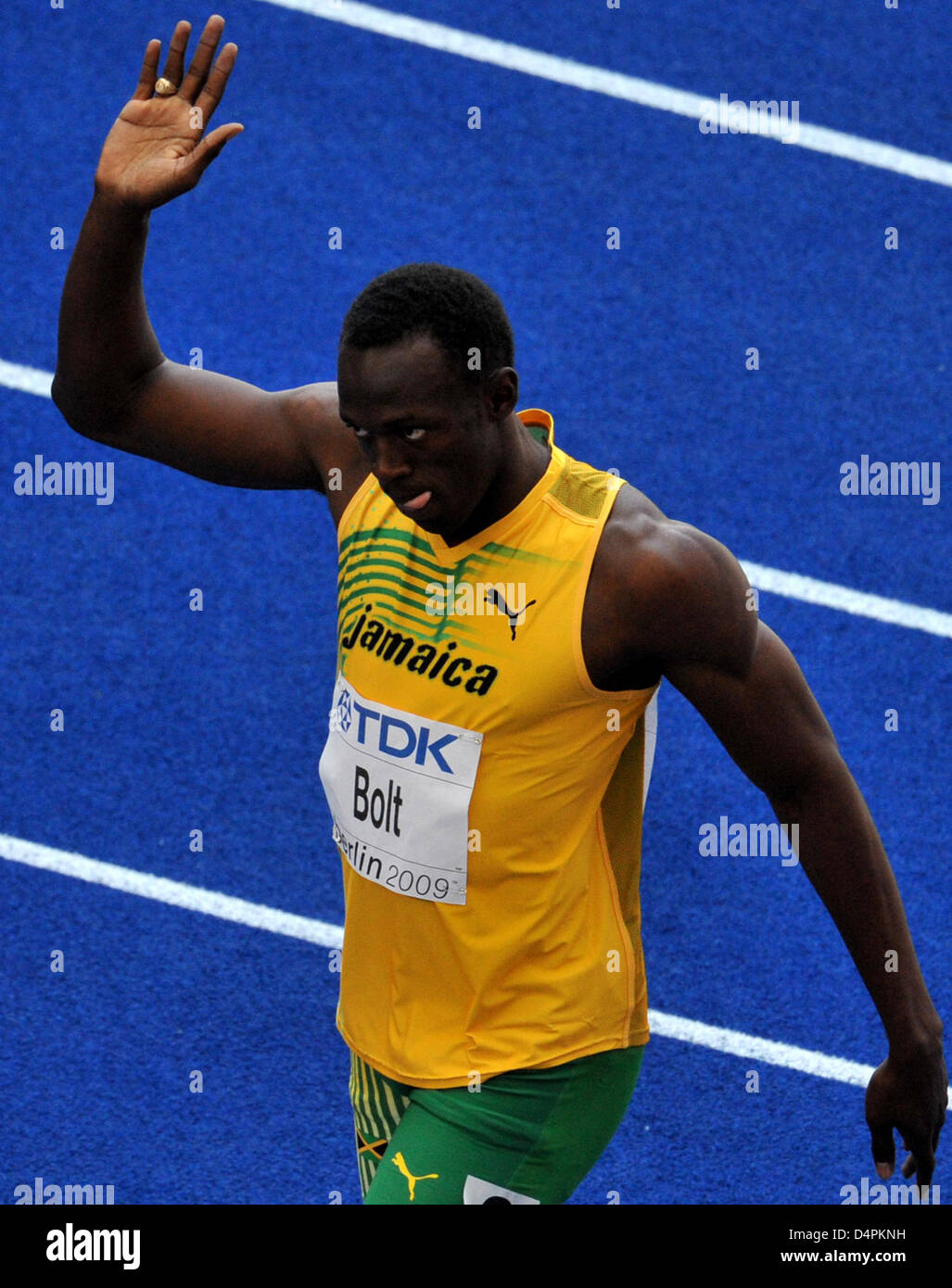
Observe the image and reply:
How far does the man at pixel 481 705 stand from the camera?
8.47 ft

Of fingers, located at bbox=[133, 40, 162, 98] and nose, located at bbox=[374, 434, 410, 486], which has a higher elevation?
fingers, located at bbox=[133, 40, 162, 98]

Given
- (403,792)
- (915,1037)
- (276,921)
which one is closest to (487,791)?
(403,792)

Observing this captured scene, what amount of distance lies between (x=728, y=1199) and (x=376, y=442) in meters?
2.69

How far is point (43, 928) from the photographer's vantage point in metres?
4.96

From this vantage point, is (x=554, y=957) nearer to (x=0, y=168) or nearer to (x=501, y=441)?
(x=501, y=441)

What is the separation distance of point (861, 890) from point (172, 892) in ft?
9.19

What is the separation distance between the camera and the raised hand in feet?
9.05

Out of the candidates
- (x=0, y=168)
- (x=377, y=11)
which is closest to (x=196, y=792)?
(x=0, y=168)

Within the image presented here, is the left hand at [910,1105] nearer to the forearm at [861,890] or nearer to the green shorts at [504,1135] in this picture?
the forearm at [861,890]

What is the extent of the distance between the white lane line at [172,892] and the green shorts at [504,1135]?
2.09 meters
